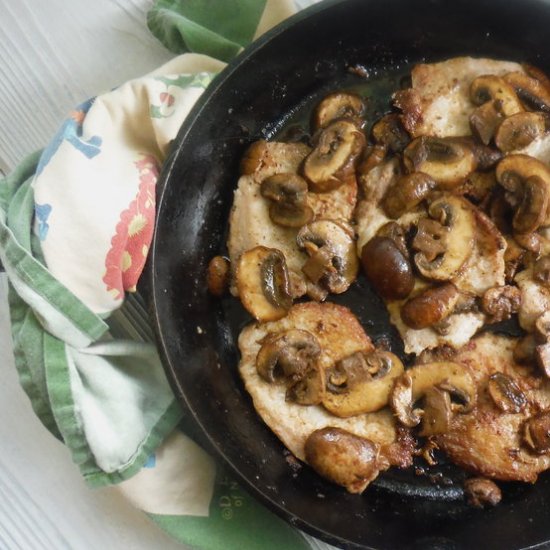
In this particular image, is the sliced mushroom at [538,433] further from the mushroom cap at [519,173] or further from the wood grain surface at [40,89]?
the wood grain surface at [40,89]

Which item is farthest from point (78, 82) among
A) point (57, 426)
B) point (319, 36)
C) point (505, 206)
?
point (505, 206)

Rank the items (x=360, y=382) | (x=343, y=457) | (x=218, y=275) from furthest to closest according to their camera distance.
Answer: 1. (x=218, y=275)
2. (x=360, y=382)
3. (x=343, y=457)

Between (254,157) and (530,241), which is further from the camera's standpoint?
(254,157)

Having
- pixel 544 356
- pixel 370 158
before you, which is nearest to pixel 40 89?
pixel 370 158

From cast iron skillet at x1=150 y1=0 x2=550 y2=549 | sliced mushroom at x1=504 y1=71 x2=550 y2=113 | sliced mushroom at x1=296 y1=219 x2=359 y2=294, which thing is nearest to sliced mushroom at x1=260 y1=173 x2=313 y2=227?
sliced mushroom at x1=296 y1=219 x2=359 y2=294

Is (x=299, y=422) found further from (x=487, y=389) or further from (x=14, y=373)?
(x=14, y=373)

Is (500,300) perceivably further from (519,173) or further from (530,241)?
(519,173)

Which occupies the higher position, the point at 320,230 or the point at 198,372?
the point at 320,230
